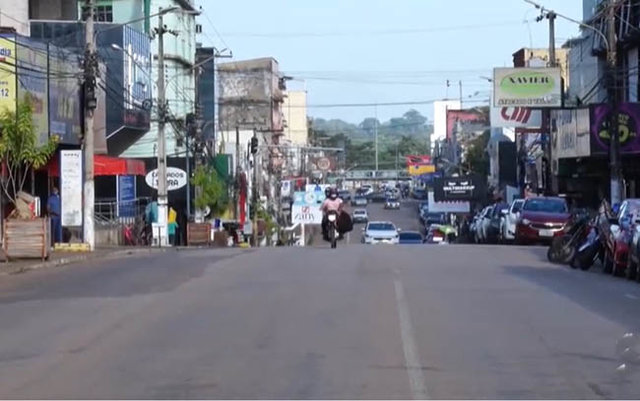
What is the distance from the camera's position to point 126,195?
55.3 metres

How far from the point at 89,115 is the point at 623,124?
20865mm

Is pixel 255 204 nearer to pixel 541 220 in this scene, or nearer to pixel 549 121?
pixel 549 121

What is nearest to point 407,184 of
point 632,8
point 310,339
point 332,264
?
point 632,8

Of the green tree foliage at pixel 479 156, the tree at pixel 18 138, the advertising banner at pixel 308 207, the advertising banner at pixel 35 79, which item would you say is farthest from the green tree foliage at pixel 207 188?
the green tree foliage at pixel 479 156

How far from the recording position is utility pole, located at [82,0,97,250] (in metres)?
35.8

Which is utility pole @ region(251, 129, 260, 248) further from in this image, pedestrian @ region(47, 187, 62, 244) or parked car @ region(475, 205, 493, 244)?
pedestrian @ region(47, 187, 62, 244)

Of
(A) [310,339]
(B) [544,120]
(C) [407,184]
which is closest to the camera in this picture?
(A) [310,339]

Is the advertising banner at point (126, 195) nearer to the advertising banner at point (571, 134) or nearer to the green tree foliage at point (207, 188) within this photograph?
the green tree foliage at point (207, 188)

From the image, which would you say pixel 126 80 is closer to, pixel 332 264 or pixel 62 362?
pixel 332 264

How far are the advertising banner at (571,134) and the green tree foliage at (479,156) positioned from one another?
42.3 metres

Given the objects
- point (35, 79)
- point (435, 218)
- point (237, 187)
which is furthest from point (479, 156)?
point (35, 79)

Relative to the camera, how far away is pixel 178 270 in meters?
25.6

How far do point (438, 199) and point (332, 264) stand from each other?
57052 millimetres

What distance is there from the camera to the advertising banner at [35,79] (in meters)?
37.1
